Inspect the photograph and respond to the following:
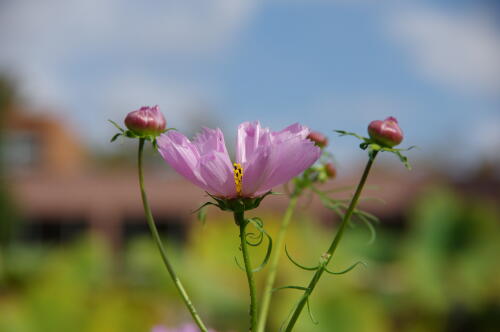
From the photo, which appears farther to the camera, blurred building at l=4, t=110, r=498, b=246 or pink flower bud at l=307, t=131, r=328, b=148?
blurred building at l=4, t=110, r=498, b=246

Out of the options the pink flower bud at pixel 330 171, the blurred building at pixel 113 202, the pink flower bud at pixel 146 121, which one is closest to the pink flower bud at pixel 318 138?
the pink flower bud at pixel 330 171

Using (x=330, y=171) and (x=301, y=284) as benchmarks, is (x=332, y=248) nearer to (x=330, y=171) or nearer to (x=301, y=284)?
(x=330, y=171)

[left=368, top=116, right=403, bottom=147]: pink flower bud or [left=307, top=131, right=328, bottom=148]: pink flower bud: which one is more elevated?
[left=368, top=116, right=403, bottom=147]: pink flower bud

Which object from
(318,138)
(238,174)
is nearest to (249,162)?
(238,174)

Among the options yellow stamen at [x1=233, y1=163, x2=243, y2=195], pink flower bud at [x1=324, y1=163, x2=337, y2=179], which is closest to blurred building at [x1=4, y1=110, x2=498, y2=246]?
pink flower bud at [x1=324, y1=163, x2=337, y2=179]

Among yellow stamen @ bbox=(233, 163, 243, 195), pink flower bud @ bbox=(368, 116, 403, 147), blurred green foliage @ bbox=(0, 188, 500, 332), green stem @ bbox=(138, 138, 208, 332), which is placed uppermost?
pink flower bud @ bbox=(368, 116, 403, 147)

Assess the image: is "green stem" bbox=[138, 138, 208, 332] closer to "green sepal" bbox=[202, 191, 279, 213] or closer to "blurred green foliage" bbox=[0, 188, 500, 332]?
"green sepal" bbox=[202, 191, 279, 213]

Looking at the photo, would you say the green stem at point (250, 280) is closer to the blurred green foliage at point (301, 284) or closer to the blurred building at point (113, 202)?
the blurred green foliage at point (301, 284)

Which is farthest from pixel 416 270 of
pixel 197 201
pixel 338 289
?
pixel 197 201
